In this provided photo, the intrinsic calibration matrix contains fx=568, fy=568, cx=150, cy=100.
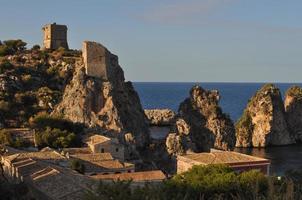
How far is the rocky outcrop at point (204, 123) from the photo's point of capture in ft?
184

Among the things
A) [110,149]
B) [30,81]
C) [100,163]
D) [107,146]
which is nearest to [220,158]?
[110,149]

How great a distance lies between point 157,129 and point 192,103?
1294 centimetres

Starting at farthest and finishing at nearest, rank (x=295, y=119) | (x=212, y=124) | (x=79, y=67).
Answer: (x=295, y=119) → (x=212, y=124) → (x=79, y=67)

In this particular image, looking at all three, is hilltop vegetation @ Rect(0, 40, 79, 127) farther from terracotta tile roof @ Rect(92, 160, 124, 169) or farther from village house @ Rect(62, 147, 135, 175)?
terracotta tile roof @ Rect(92, 160, 124, 169)

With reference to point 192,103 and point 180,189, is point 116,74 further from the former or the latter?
point 180,189

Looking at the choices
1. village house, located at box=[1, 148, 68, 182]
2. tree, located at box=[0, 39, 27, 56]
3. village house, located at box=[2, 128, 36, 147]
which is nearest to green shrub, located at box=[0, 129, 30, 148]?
village house, located at box=[2, 128, 36, 147]

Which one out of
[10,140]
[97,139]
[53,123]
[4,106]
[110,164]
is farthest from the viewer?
[4,106]

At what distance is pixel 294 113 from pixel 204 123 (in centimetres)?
5269

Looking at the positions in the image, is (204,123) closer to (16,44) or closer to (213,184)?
(16,44)

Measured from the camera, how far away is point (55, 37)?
68938mm

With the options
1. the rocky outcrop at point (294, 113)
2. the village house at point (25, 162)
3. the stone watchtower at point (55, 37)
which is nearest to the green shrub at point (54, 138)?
Result: the village house at point (25, 162)

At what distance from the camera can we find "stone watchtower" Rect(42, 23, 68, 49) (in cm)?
6794

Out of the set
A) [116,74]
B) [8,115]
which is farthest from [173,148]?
[8,115]

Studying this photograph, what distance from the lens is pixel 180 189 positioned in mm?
25500
